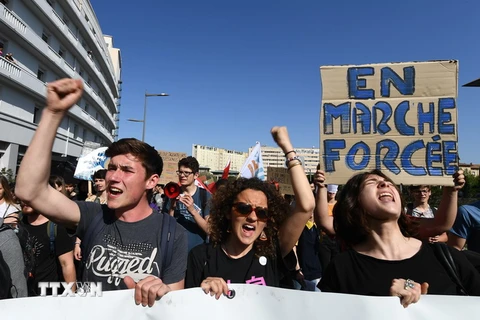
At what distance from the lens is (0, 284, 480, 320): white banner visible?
1422 millimetres

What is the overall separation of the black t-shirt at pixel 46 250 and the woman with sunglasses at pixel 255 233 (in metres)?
1.51

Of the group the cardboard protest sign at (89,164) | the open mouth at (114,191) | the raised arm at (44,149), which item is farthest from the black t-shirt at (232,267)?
the cardboard protest sign at (89,164)

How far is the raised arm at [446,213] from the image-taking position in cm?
253

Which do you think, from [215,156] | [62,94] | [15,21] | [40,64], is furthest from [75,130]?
[215,156]

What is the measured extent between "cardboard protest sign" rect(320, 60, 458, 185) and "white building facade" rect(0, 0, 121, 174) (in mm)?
10152

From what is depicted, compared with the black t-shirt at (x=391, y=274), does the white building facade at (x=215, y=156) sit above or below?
above

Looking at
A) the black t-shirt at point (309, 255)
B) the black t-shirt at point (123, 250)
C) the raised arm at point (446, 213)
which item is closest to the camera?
the black t-shirt at point (123, 250)

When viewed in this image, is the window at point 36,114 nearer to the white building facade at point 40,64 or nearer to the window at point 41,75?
the white building facade at point 40,64

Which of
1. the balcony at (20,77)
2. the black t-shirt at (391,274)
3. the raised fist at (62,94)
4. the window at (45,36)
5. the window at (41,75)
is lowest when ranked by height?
the black t-shirt at (391,274)

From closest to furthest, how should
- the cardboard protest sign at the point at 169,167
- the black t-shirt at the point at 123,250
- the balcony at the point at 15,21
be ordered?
the black t-shirt at the point at 123,250, the cardboard protest sign at the point at 169,167, the balcony at the point at 15,21

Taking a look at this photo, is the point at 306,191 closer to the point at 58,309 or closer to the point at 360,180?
the point at 360,180

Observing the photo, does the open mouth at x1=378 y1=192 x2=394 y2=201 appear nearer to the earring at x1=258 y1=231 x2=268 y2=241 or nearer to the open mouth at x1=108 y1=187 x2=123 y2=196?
the earring at x1=258 y1=231 x2=268 y2=241

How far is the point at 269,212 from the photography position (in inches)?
89.7

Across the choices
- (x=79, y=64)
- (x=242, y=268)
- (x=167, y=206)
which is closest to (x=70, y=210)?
(x=242, y=268)
